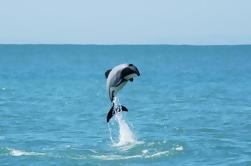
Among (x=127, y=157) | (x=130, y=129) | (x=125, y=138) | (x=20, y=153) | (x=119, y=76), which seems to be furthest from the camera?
(x=130, y=129)

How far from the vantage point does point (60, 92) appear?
8169cm

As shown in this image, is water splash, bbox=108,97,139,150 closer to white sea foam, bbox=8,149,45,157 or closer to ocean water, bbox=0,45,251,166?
ocean water, bbox=0,45,251,166

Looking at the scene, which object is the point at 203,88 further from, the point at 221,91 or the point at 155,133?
the point at 155,133

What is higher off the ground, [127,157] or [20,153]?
[20,153]

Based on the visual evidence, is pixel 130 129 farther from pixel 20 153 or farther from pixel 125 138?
pixel 20 153

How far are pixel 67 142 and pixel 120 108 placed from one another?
11.5 m

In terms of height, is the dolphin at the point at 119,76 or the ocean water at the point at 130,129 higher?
the ocean water at the point at 130,129

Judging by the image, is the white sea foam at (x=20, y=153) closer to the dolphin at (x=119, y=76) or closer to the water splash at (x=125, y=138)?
the water splash at (x=125, y=138)

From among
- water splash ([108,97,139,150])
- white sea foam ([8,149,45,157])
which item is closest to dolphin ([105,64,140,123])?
water splash ([108,97,139,150])

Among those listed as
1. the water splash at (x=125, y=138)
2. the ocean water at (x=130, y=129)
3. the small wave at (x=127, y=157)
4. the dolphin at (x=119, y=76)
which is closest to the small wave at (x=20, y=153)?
the ocean water at (x=130, y=129)

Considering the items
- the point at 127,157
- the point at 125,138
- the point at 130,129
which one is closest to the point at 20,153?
the point at 127,157

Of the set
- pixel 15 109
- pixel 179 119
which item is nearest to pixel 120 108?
pixel 179 119

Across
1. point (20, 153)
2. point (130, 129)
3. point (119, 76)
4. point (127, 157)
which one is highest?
point (130, 129)

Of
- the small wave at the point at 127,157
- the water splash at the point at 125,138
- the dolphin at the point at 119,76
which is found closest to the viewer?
the dolphin at the point at 119,76
